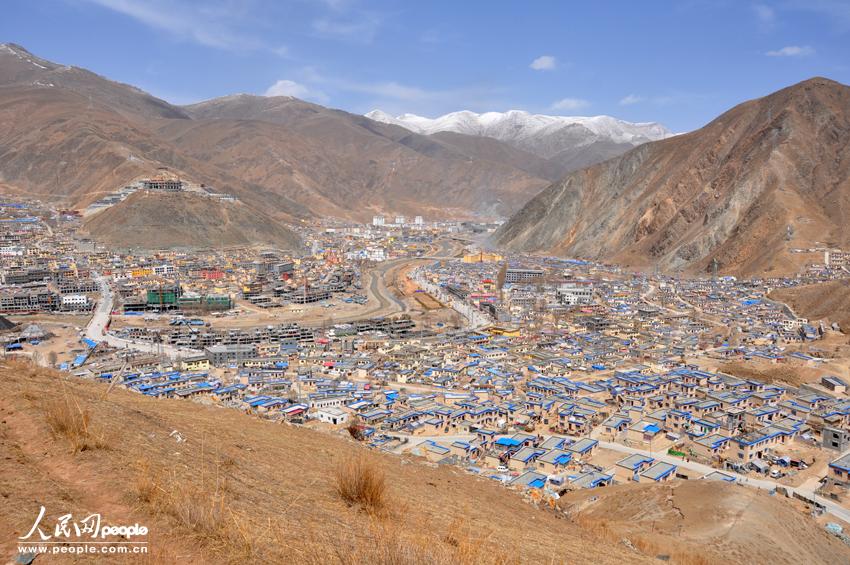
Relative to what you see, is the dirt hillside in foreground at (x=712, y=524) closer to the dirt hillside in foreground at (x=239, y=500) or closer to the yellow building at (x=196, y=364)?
the dirt hillside in foreground at (x=239, y=500)

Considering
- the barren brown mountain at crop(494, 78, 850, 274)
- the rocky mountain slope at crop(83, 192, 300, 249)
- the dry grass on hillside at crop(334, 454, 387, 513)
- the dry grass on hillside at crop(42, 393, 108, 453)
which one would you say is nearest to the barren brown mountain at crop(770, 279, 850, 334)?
the barren brown mountain at crop(494, 78, 850, 274)

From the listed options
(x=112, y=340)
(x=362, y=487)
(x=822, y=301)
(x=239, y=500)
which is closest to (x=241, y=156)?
(x=112, y=340)

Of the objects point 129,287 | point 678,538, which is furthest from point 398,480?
point 129,287

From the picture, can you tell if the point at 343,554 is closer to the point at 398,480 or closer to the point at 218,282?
the point at 398,480

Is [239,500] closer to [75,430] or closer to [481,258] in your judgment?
[75,430]

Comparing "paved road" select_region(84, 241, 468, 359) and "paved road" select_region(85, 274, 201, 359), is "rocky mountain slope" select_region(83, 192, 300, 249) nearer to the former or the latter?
"paved road" select_region(84, 241, 468, 359)

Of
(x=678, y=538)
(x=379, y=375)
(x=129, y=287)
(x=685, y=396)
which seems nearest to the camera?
(x=678, y=538)
